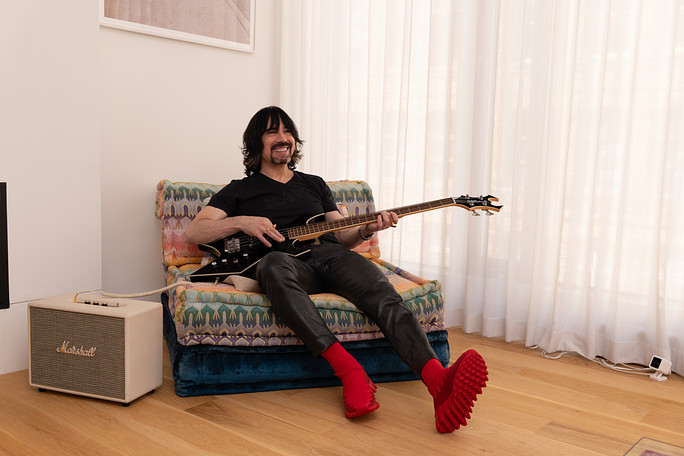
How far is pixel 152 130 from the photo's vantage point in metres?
3.06

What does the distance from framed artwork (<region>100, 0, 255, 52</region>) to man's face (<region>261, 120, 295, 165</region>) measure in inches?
37.3

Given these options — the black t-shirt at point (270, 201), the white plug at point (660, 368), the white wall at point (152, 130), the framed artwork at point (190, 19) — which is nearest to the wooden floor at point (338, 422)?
the white plug at point (660, 368)

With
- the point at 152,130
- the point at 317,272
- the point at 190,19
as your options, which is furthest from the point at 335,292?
the point at 190,19

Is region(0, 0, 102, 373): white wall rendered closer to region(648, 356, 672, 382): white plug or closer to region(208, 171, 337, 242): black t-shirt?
region(208, 171, 337, 242): black t-shirt

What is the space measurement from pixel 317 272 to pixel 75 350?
85 cm

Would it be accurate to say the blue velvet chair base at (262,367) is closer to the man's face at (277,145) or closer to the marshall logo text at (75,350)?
the marshall logo text at (75,350)

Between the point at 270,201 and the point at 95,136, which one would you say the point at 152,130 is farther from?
the point at 270,201

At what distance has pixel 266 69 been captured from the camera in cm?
356

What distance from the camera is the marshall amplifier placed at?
196cm

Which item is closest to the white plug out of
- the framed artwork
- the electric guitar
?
the electric guitar

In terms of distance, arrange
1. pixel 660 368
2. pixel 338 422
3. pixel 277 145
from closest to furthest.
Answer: pixel 338 422 < pixel 660 368 < pixel 277 145

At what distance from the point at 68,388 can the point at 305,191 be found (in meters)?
1.12

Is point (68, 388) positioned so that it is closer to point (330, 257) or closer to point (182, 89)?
point (330, 257)

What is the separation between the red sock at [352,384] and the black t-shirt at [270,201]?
637mm
